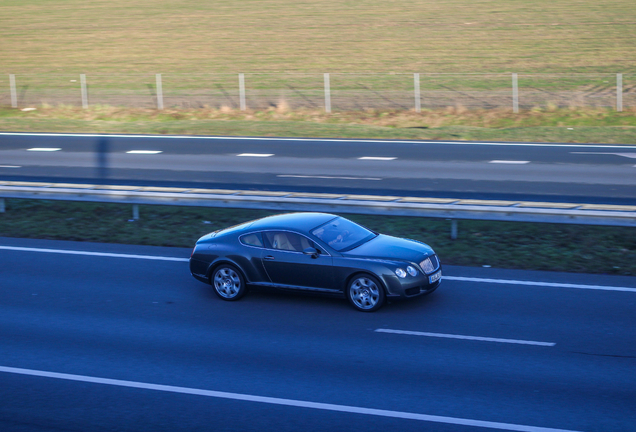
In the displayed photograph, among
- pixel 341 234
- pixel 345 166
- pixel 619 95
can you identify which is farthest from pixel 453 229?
pixel 619 95

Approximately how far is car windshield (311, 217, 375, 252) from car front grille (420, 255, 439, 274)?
3.32 feet

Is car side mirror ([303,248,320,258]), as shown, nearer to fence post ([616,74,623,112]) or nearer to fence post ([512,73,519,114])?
fence post ([512,73,519,114])

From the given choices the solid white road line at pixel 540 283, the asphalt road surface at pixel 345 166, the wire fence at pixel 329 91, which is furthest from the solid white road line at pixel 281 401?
the wire fence at pixel 329 91

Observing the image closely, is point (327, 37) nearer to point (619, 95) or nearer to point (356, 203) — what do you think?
point (619, 95)

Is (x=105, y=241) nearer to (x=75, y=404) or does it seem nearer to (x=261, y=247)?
(x=261, y=247)

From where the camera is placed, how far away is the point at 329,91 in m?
34.6

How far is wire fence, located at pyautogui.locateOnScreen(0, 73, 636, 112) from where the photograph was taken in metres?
32.4

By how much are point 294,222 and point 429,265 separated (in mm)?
2083

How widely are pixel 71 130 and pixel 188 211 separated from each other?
16347 millimetres

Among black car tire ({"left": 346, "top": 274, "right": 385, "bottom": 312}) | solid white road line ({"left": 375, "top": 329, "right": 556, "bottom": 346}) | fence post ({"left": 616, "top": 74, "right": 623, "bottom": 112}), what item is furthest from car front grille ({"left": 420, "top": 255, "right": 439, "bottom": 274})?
fence post ({"left": 616, "top": 74, "right": 623, "bottom": 112})

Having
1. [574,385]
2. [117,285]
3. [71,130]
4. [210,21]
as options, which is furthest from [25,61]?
[574,385]

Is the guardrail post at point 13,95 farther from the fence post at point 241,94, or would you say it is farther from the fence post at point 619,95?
the fence post at point 619,95

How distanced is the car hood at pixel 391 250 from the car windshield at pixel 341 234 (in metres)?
0.15

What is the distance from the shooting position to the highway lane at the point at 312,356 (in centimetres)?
703
